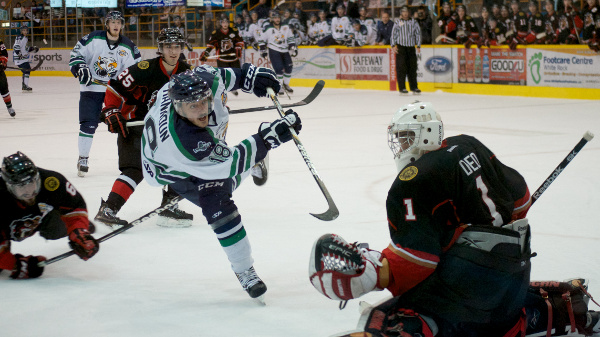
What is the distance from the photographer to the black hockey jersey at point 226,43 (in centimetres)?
1358

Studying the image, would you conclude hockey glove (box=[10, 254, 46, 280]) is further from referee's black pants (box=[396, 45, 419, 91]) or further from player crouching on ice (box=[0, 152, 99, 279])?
referee's black pants (box=[396, 45, 419, 91])

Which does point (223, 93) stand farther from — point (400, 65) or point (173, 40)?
point (400, 65)

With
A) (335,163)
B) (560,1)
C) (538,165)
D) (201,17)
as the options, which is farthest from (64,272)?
(201,17)

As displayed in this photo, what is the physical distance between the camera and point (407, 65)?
42.5 ft

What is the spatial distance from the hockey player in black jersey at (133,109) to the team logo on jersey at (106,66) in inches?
74.6

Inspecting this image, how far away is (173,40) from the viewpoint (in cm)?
470

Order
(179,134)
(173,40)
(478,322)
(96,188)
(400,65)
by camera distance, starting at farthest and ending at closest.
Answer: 1. (400,65)
2. (96,188)
3. (173,40)
4. (179,134)
5. (478,322)

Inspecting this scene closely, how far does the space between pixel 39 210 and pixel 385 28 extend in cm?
1132

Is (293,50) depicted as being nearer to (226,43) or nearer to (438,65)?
(226,43)

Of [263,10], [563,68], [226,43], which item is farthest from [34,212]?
[263,10]

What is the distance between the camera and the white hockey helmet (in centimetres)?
240

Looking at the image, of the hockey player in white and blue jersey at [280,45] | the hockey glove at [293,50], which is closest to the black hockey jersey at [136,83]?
the hockey player in white and blue jersey at [280,45]

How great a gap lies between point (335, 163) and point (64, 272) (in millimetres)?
3158

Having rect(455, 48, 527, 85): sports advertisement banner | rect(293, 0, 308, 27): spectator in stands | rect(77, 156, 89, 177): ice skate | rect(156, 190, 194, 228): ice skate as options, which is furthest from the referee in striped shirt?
rect(156, 190, 194, 228): ice skate
